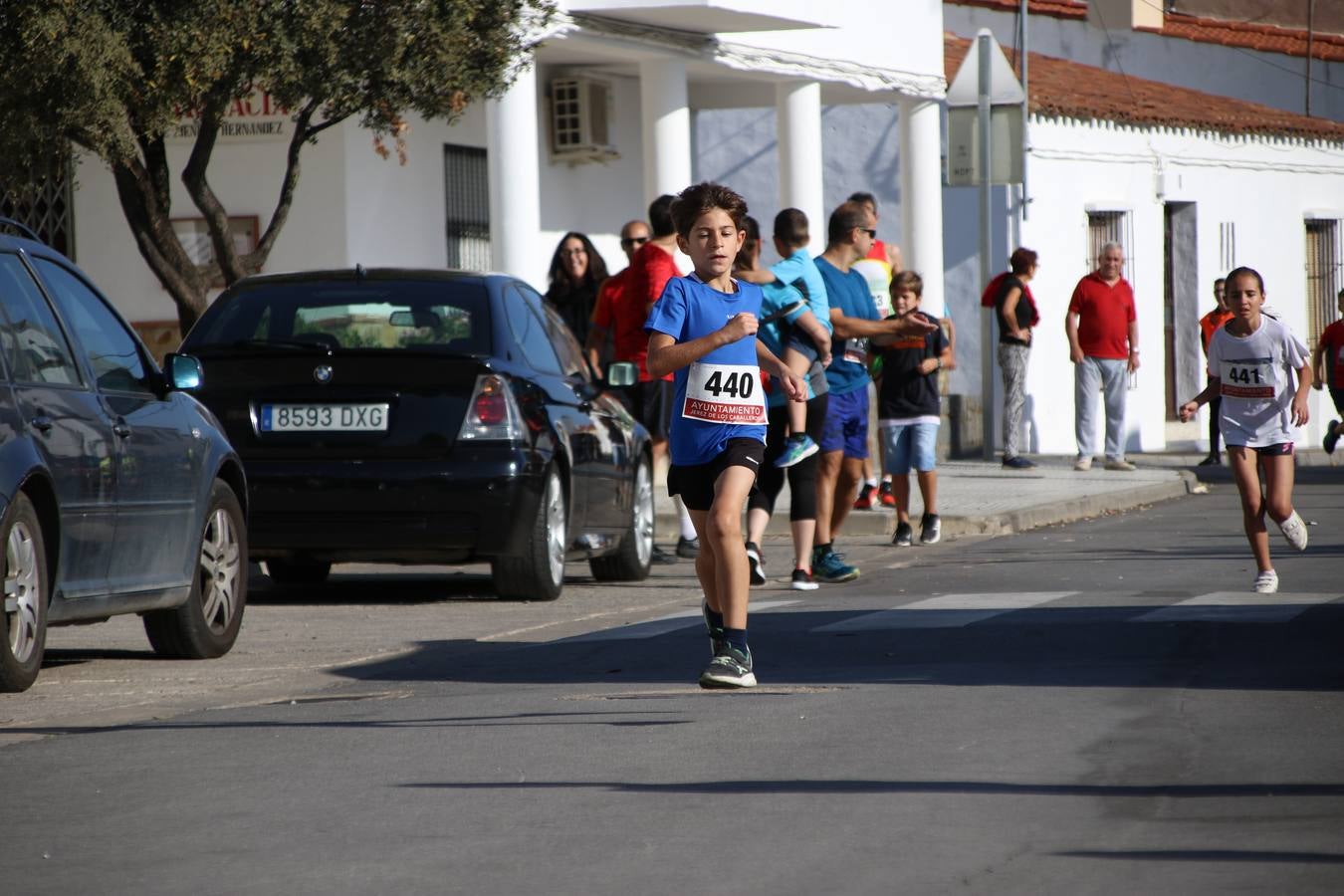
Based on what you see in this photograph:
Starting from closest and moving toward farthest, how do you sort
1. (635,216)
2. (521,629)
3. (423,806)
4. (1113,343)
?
(423,806) → (521,629) → (1113,343) → (635,216)

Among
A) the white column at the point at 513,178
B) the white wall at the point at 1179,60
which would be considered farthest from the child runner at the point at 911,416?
the white wall at the point at 1179,60

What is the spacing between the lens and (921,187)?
24828mm

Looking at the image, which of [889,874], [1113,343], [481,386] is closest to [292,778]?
[889,874]

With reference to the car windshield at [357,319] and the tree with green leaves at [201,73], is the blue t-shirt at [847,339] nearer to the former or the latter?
the car windshield at [357,319]

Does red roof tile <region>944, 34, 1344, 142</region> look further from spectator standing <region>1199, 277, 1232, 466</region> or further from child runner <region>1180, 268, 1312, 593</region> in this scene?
child runner <region>1180, 268, 1312, 593</region>

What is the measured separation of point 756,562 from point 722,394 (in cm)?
409

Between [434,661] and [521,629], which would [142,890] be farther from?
[521,629]

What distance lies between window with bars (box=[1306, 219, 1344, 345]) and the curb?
544 inches

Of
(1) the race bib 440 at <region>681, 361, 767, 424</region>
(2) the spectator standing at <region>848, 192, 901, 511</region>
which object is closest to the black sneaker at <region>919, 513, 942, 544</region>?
(2) the spectator standing at <region>848, 192, 901, 511</region>

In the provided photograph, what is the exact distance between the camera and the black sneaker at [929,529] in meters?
15.2

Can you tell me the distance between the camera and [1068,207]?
88.8ft

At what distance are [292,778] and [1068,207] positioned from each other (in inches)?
860

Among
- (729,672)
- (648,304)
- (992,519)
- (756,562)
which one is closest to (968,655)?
(729,672)

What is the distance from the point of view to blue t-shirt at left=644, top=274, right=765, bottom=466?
26.7 feet
